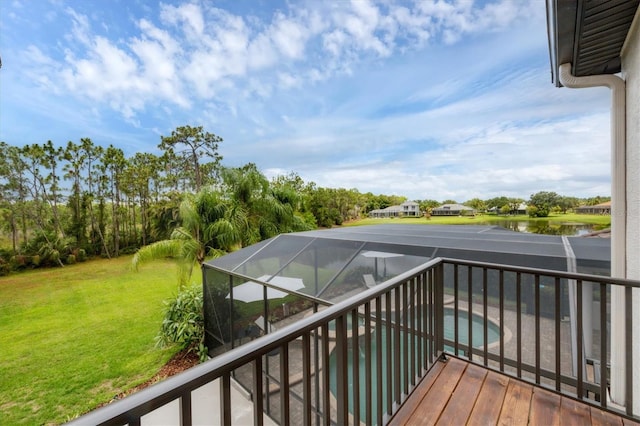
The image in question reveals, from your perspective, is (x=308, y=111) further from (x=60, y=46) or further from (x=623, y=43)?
(x=623, y=43)

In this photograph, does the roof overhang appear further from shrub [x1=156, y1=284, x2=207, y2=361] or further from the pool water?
shrub [x1=156, y1=284, x2=207, y2=361]

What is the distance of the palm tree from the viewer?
9398 millimetres

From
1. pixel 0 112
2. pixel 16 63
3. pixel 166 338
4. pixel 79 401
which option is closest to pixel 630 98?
pixel 166 338

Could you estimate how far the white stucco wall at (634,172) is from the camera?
195 cm

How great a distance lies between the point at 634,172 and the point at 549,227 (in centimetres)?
657

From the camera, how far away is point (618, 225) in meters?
2.34

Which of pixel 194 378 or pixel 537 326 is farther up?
pixel 194 378

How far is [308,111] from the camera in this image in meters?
18.4

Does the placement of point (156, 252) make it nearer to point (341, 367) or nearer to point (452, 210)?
point (341, 367)

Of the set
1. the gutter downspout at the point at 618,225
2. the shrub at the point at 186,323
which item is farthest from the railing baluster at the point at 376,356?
the shrub at the point at 186,323

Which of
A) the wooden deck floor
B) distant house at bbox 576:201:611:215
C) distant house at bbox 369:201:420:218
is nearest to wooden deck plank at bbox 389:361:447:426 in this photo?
the wooden deck floor

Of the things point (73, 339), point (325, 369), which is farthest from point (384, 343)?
point (73, 339)

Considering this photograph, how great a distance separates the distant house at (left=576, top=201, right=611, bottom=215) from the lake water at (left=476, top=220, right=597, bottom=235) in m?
0.35

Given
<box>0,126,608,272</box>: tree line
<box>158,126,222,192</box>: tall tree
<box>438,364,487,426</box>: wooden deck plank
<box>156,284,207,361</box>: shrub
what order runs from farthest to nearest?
<box>158,126,222,192</box>: tall tree < <box>0,126,608,272</box>: tree line < <box>156,284,207,361</box>: shrub < <box>438,364,487,426</box>: wooden deck plank
